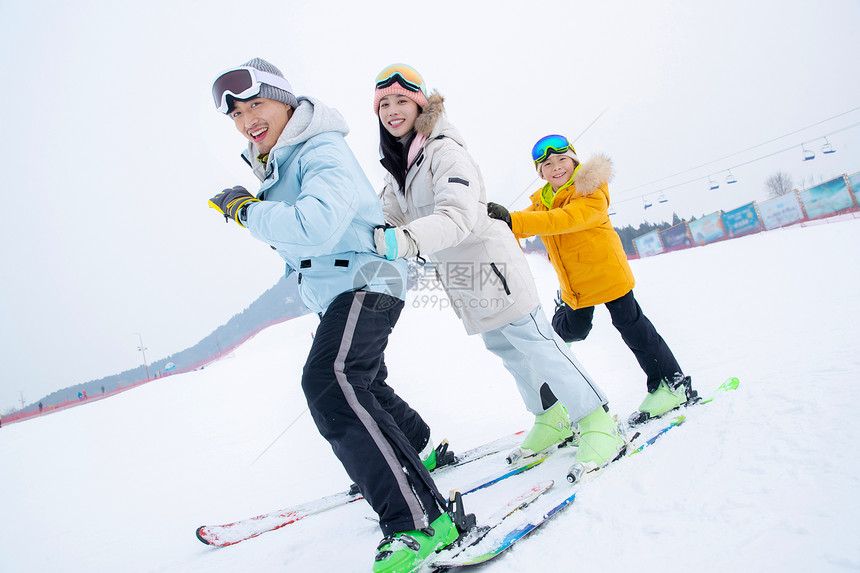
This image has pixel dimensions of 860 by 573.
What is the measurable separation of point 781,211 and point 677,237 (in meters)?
6.34

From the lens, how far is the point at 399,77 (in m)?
2.31

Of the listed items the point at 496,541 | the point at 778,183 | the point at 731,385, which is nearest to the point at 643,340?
the point at 731,385

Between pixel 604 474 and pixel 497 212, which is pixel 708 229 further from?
pixel 604 474

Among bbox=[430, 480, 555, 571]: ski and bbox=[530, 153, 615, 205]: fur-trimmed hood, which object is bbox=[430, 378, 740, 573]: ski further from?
bbox=[530, 153, 615, 205]: fur-trimmed hood

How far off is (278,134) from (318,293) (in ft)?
2.81

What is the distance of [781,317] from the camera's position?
505cm

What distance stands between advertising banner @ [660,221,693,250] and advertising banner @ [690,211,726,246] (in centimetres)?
39

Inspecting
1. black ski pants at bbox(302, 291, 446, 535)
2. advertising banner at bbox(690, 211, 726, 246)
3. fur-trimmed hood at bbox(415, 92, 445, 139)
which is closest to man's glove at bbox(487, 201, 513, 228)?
fur-trimmed hood at bbox(415, 92, 445, 139)

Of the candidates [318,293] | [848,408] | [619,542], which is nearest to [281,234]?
[318,293]

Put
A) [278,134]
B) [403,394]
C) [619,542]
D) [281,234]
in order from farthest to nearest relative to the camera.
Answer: [403,394]
[278,134]
[281,234]
[619,542]

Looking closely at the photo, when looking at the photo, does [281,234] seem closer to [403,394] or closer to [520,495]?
[520,495]

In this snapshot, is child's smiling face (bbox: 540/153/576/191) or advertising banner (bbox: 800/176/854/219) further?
advertising banner (bbox: 800/176/854/219)

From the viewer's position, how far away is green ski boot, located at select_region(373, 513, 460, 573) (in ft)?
4.52

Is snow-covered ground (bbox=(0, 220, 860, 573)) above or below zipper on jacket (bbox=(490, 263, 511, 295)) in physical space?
below
